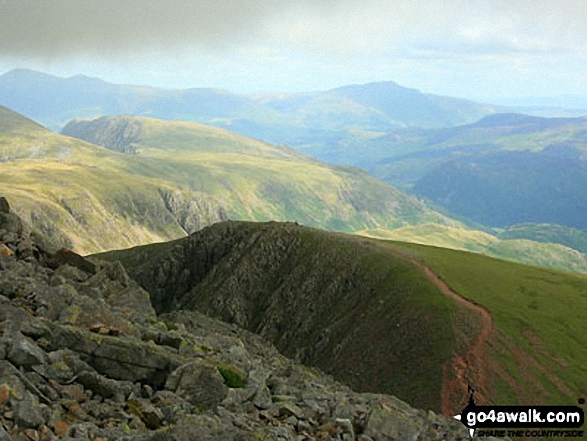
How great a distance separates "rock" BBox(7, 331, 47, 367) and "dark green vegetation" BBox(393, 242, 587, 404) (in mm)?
88821

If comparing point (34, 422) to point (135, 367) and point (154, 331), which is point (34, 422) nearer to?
point (135, 367)

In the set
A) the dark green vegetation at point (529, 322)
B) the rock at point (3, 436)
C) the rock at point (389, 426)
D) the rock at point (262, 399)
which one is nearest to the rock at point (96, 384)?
the rock at point (3, 436)

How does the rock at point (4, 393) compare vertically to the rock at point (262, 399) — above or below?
above

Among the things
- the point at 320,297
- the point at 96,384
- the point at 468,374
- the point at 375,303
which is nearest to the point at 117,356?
the point at 96,384

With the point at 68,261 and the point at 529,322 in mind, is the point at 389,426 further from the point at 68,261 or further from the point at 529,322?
the point at 529,322

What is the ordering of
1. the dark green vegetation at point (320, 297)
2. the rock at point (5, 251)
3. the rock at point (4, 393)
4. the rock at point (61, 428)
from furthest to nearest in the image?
1. the dark green vegetation at point (320, 297)
2. the rock at point (5, 251)
3. the rock at point (61, 428)
4. the rock at point (4, 393)

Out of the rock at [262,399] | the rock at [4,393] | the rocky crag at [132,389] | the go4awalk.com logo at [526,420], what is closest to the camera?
the rock at [4,393]

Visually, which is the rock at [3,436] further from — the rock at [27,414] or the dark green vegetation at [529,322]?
the dark green vegetation at [529,322]

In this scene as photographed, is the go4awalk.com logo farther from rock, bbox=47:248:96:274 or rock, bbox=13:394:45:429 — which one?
rock, bbox=13:394:45:429

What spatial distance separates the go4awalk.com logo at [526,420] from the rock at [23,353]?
7165cm

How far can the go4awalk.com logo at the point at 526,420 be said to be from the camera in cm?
8769

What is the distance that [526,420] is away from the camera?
95.0 m

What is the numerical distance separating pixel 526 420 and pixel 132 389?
284 ft

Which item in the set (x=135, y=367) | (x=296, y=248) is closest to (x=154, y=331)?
(x=135, y=367)
